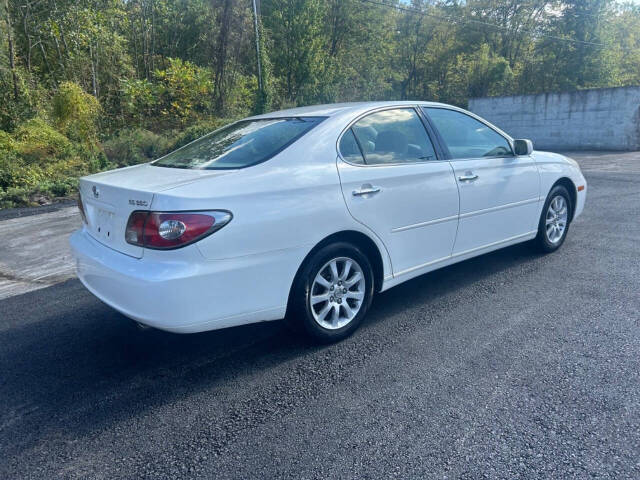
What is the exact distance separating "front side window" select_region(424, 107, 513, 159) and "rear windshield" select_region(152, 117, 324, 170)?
1.24 m

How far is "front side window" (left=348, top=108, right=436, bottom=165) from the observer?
3428 mm

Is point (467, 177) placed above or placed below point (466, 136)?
below

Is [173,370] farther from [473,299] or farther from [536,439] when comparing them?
[473,299]

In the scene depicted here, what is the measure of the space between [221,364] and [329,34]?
31954mm

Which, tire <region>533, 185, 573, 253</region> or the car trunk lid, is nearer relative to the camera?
the car trunk lid

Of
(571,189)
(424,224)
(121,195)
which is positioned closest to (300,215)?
(121,195)

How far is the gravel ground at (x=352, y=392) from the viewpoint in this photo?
2.12 m

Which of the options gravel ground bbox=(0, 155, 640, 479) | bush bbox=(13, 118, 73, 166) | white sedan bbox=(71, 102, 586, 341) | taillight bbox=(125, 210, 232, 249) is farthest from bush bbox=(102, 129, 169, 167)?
taillight bbox=(125, 210, 232, 249)

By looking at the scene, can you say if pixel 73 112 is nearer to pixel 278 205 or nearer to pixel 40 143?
pixel 40 143

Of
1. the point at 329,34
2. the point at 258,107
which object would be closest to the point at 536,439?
the point at 258,107

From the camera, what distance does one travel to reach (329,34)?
3133 centimetres

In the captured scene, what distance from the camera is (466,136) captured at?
422cm

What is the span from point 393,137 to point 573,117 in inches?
804

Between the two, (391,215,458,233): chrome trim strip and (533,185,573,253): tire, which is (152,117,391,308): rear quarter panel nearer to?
(391,215,458,233): chrome trim strip
